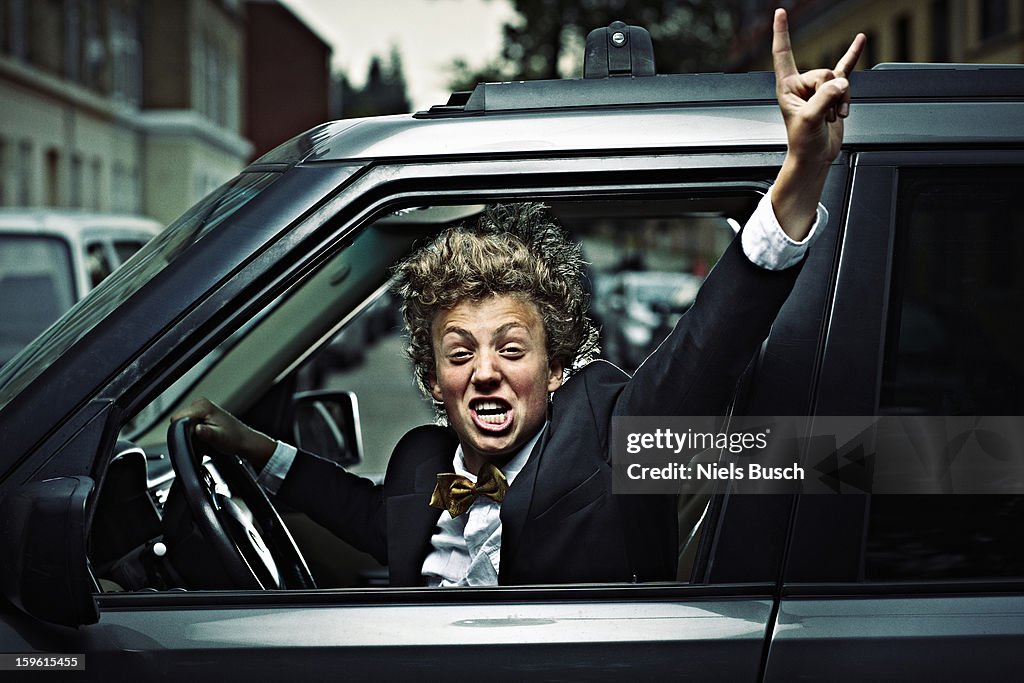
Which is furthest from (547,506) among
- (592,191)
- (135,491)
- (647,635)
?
(135,491)

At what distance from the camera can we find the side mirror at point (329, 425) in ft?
11.1

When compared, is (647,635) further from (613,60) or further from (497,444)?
(613,60)

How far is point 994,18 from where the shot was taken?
25.4m

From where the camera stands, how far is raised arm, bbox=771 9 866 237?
1.56 meters

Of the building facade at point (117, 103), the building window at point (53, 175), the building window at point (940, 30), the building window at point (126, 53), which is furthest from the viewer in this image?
the building window at point (126, 53)

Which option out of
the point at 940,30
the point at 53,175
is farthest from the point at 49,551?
the point at 940,30

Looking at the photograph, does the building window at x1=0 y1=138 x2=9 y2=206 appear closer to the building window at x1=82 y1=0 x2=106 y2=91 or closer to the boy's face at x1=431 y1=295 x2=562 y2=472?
the building window at x1=82 y1=0 x2=106 y2=91

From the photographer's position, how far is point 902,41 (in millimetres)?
31156

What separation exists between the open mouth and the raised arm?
0.54 meters

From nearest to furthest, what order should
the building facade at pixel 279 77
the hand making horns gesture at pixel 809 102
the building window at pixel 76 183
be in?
the hand making horns gesture at pixel 809 102 < the building window at pixel 76 183 < the building facade at pixel 279 77

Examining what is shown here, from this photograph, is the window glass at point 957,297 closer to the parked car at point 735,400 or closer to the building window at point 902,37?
the parked car at point 735,400

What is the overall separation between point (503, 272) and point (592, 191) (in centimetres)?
26

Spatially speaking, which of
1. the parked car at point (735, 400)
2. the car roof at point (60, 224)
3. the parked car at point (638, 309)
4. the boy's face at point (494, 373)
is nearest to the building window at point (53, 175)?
the parked car at point (638, 309)

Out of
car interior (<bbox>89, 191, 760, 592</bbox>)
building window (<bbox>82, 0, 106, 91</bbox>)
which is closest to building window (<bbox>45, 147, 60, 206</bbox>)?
building window (<bbox>82, 0, 106, 91</bbox>)
